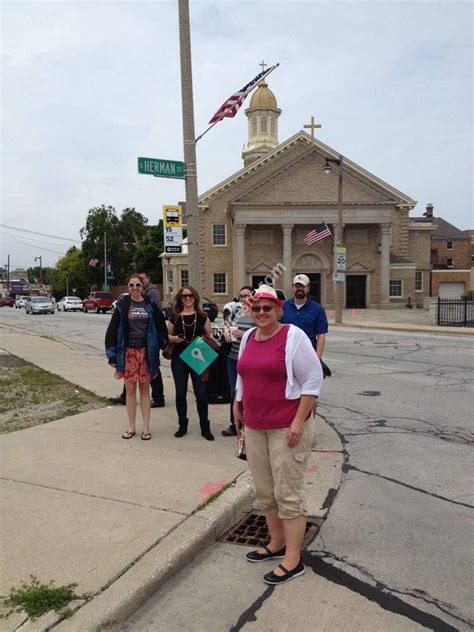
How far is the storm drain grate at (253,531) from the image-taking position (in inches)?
157

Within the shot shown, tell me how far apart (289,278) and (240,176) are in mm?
9555

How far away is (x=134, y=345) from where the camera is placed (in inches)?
241

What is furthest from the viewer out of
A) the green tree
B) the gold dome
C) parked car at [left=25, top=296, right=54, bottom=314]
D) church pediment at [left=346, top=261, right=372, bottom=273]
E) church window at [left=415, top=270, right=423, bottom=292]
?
the green tree

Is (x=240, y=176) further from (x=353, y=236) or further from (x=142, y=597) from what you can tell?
(x=142, y=597)

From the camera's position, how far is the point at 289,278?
4244 centimetres

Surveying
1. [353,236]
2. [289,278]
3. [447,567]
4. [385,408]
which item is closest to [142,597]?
[447,567]

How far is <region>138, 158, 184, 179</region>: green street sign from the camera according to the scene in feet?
27.9

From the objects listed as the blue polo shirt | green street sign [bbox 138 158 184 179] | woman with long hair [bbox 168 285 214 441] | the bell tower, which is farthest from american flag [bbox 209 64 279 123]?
the bell tower

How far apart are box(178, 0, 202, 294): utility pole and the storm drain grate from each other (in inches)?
174

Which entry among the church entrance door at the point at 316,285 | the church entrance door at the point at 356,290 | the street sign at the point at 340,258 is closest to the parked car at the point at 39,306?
the church entrance door at the point at 316,285

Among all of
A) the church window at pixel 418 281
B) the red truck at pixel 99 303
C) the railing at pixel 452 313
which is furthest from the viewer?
the church window at pixel 418 281

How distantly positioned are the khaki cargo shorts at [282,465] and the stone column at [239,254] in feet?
127

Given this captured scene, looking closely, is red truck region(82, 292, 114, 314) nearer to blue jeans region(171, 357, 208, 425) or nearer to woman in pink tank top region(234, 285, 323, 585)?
blue jeans region(171, 357, 208, 425)

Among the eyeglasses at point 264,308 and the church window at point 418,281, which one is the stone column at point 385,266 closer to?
the church window at point 418,281
